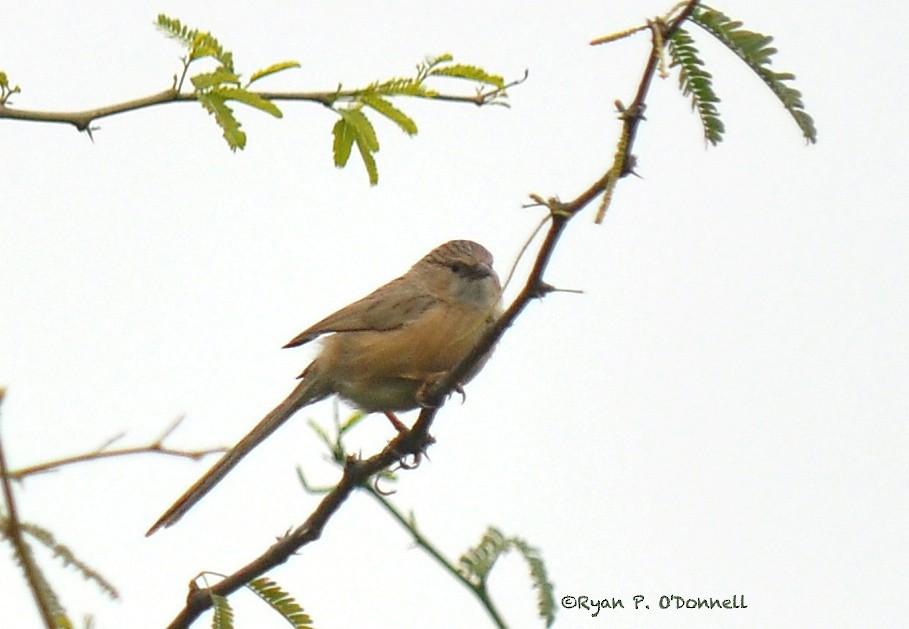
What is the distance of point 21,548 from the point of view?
6.68ft

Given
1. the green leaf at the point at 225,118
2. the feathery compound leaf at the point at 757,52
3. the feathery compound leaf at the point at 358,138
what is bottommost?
the feathery compound leaf at the point at 757,52

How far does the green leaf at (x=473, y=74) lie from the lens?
15.5 ft

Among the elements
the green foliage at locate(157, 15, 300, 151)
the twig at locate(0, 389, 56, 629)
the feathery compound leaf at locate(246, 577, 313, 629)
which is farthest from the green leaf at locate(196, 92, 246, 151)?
the twig at locate(0, 389, 56, 629)

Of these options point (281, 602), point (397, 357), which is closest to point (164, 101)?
point (281, 602)

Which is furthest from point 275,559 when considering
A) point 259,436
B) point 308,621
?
point 259,436

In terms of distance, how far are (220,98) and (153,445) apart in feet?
5.10

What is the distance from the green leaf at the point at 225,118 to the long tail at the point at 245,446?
185 cm

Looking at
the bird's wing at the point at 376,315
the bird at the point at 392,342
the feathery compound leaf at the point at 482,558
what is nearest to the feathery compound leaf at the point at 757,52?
the feathery compound leaf at the point at 482,558

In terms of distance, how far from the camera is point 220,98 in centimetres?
430

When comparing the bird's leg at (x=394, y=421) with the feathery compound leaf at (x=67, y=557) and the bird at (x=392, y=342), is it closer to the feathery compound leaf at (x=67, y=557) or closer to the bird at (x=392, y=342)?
the bird at (x=392, y=342)

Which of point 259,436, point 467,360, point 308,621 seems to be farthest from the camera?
point 259,436

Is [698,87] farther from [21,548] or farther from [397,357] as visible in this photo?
[397,357]

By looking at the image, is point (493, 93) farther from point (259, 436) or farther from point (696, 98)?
point (259, 436)

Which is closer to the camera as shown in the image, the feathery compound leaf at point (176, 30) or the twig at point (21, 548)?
the twig at point (21, 548)
